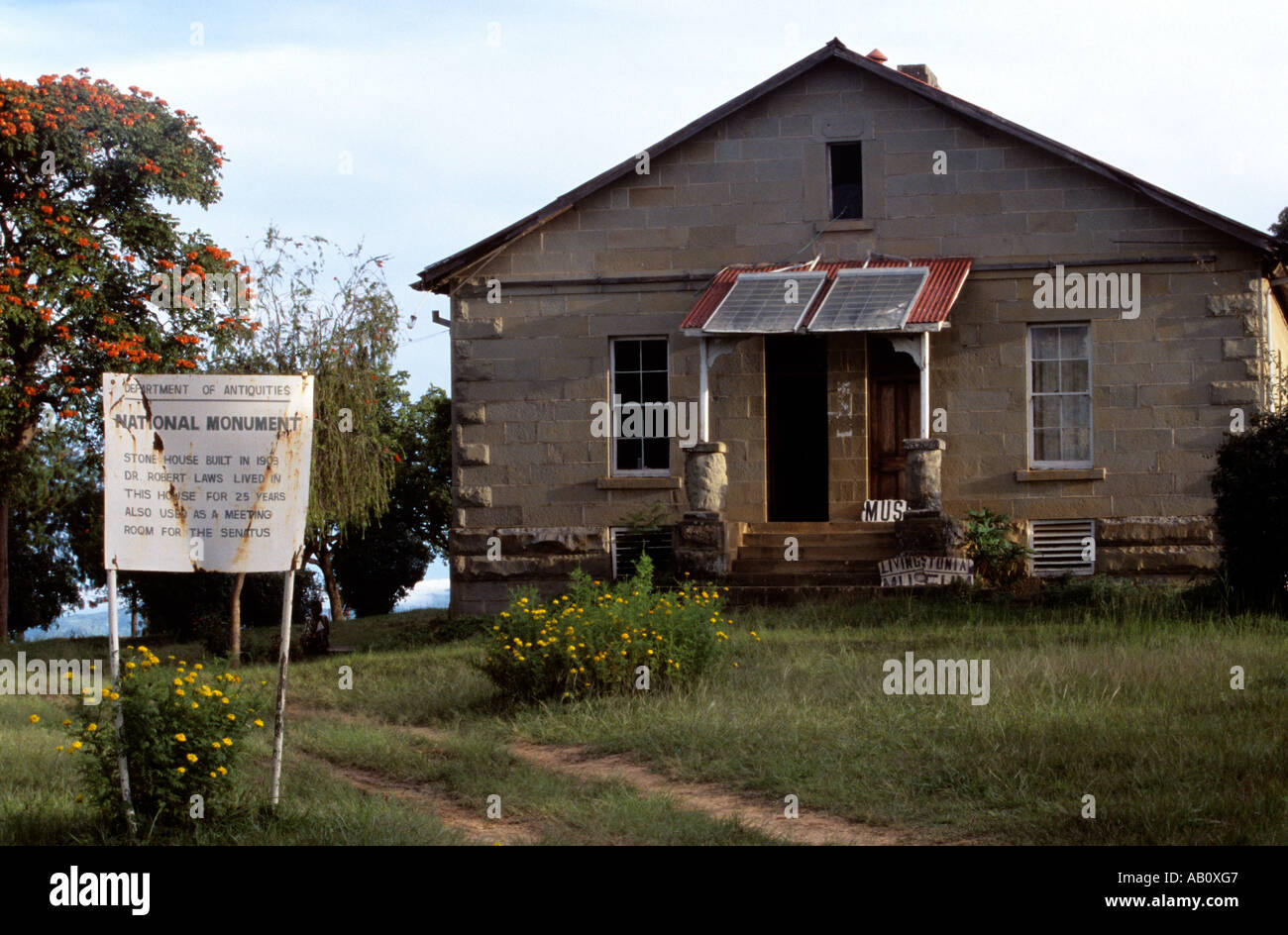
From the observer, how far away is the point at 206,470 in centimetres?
853

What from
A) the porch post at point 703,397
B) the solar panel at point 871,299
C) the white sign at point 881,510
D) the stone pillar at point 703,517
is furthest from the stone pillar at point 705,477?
the solar panel at point 871,299

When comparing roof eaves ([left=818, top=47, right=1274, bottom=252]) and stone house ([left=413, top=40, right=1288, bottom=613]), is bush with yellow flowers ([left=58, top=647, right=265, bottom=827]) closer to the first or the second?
stone house ([left=413, top=40, right=1288, bottom=613])

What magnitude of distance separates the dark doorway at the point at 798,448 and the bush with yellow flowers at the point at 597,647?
8029 millimetres

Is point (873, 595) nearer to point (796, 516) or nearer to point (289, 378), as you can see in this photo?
point (796, 516)

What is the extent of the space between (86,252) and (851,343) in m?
12.3

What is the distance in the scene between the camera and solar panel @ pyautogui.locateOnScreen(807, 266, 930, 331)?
17.2 metres

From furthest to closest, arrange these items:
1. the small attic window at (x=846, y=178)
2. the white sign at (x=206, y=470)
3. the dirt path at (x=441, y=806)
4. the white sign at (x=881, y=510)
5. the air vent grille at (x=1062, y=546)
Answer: the small attic window at (x=846, y=178)
the white sign at (x=881, y=510)
the air vent grille at (x=1062, y=546)
the white sign at (x=206, y=470)
the dirt path at (x=441, y=806)

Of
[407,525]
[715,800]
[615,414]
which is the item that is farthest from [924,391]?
[407,525]

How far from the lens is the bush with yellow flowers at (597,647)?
1198 cm

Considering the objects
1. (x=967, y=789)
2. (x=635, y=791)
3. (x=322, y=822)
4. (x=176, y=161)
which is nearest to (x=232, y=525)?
(x=322, y=822)

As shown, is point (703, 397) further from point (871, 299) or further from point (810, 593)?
point (810, 593)

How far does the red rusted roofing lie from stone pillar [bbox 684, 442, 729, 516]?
1679mm

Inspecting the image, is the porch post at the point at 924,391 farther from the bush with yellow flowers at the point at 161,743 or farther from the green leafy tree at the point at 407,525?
the green leafy tree at the point at 407,525

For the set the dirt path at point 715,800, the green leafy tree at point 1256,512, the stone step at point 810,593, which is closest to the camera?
the dirt path at point 715,800
